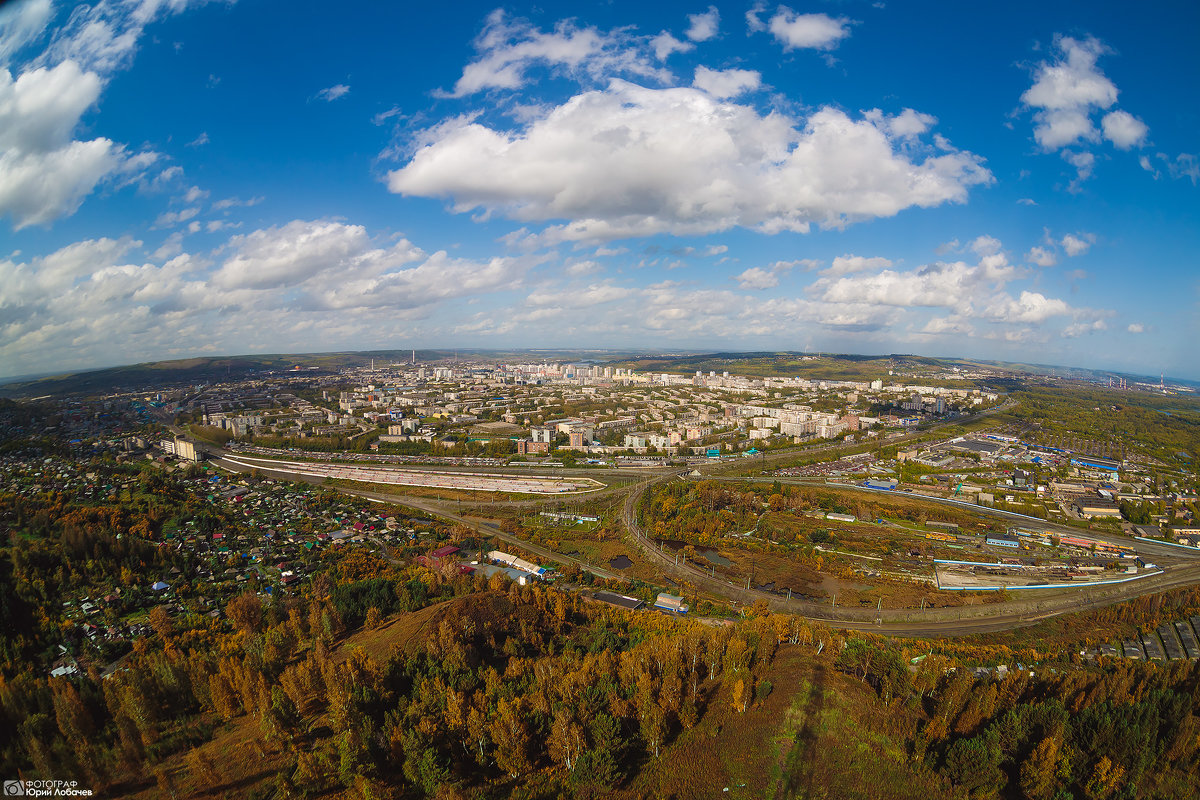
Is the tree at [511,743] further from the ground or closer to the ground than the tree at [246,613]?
further from the ground

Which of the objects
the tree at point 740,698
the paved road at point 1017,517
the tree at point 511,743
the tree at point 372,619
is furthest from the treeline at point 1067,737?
the paved road at point 1017,517

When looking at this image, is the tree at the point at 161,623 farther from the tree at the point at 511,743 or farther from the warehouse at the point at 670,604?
the warehouse at the point at 670,604

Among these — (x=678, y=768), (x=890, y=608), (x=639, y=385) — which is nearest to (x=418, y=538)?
(x=678, y=768)

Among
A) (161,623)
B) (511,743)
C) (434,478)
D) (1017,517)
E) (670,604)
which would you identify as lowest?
(670,604)

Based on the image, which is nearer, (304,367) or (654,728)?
(654,728)

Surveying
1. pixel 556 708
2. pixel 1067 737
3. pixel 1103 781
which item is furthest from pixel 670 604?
pixel 1103 781

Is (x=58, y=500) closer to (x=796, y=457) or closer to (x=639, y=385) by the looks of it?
(x=796, y=457)

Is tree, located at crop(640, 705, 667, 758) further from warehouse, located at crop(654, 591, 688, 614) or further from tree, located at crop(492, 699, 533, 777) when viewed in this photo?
warehouse, located at crop(654, 591, 688, 614)

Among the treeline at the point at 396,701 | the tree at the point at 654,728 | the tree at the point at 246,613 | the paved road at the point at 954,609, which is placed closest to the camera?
the treeline at the point at 396,701

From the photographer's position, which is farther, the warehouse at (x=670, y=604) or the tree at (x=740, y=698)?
the warehouse at (x=670, y=604)

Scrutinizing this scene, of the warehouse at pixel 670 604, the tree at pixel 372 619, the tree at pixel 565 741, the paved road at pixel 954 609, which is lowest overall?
the paved road at pixel 954 609

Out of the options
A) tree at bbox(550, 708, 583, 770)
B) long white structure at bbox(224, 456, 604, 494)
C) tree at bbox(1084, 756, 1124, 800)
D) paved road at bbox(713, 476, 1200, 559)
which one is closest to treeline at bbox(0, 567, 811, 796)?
tree at bbox(550, 708, 583, 770)

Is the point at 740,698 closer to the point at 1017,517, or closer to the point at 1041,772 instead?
the point at 1041,772
